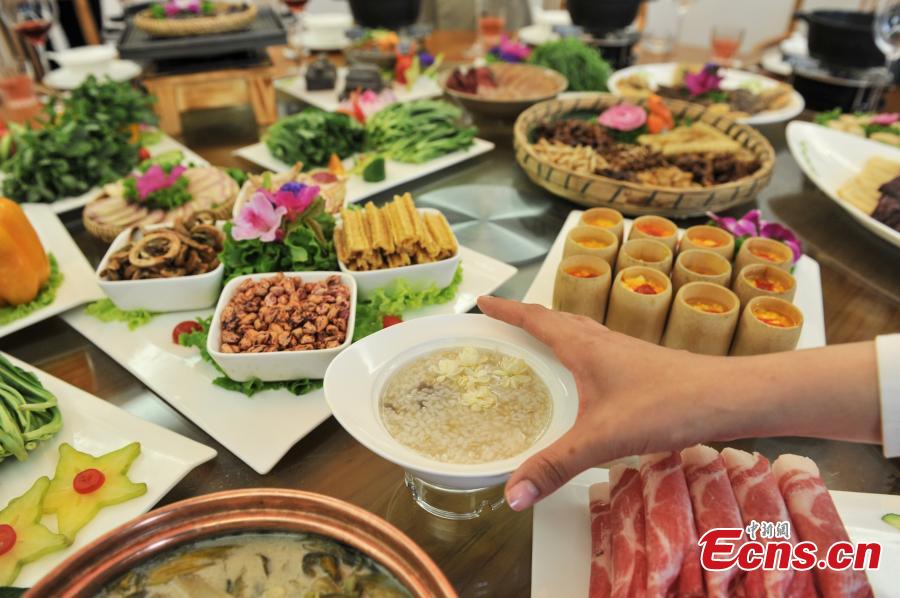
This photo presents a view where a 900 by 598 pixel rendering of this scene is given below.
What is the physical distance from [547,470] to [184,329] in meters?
1.16

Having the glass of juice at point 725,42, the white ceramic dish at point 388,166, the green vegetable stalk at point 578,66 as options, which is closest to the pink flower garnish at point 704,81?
the green vegetable stalk at point 578,66

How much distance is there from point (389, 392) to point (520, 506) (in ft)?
1.36

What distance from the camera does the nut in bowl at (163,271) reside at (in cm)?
162

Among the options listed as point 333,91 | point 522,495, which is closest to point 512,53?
point 333,91

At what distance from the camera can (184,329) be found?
1.61 metres

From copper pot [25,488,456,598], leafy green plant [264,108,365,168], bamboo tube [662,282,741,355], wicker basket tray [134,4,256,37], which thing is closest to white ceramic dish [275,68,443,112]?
wicker basket tray [134,4,256,37]

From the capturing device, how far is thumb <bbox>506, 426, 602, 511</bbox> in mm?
884

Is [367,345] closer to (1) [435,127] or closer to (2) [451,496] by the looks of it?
(2) [451,496]

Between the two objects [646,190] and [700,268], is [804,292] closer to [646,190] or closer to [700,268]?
[700,268]

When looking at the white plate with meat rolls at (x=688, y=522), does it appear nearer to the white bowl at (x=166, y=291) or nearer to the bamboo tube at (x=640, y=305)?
the bamboo tube at (x=640, y=305)

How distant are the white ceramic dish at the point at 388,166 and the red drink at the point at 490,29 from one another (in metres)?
1.81

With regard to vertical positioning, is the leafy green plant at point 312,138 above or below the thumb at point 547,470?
below

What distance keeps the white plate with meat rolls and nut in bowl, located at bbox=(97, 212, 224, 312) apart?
1157 millimetres

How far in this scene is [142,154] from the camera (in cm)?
254
